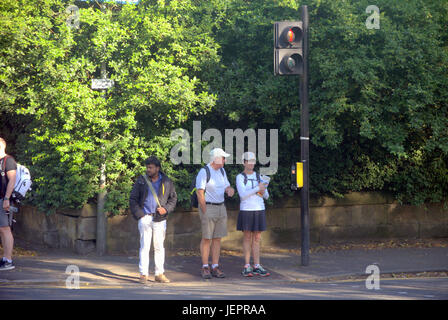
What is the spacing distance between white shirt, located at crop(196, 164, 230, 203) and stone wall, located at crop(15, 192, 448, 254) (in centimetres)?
261

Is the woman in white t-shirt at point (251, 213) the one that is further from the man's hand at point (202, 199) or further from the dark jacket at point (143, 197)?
the dark jacket at point (143, 197)

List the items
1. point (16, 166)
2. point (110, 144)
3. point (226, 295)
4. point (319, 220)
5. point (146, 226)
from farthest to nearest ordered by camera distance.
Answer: point (319, 220) < point (110, 144) < point (16, 166) < point (146, 226) < point (226, 295)

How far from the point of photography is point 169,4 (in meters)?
11.3

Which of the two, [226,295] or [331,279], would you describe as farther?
[331,279]

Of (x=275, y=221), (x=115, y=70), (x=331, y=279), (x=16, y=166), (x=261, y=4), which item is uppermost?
(x=261, y=4)

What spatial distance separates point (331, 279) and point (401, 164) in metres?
4.35

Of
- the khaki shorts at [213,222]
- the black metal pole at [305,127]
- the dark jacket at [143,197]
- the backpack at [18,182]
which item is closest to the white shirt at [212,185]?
the khaki shorts at [213,222]

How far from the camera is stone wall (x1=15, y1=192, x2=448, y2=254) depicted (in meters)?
10.6

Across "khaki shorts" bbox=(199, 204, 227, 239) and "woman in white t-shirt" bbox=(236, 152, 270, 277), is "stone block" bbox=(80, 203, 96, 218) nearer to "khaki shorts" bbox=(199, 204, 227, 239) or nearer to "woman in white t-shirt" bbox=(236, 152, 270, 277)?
"khaki shorts" bbox=(199, 204, 227, 239)

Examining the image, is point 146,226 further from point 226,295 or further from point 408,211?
point 408,211

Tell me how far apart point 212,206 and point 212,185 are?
33 centimetres

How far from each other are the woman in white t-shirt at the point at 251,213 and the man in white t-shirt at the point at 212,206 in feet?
0.99
